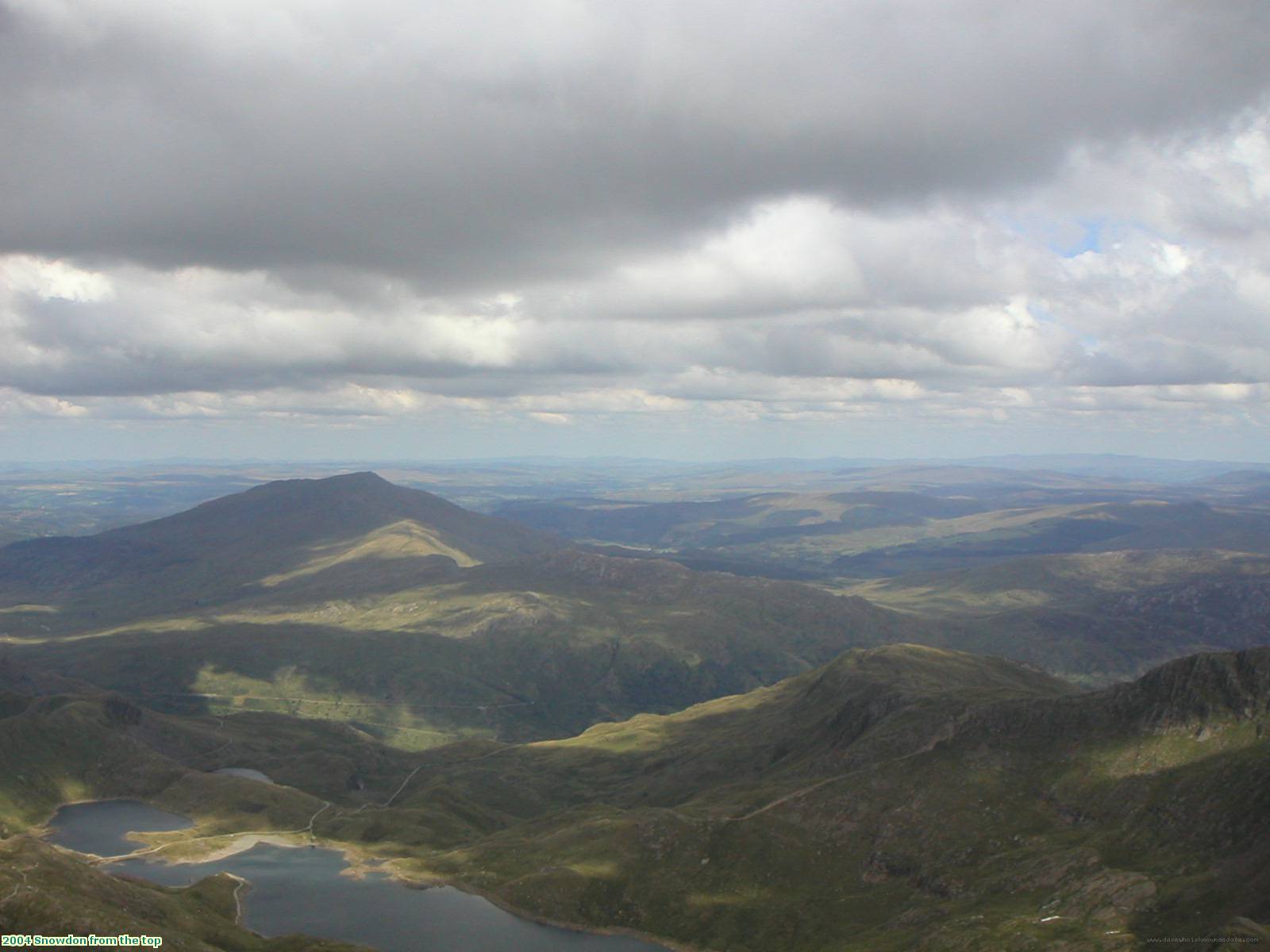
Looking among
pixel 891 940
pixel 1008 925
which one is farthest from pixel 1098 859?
pixel 891 940

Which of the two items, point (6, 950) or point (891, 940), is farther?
point (891, 940)

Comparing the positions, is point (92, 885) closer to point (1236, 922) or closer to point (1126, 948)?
point (1126, 948)

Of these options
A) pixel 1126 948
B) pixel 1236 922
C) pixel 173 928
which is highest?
pixel 1236 922

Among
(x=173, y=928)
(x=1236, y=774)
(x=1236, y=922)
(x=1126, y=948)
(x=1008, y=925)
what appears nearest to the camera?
(x=1236, y=922)

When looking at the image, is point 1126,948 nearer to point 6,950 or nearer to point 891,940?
point 891,940

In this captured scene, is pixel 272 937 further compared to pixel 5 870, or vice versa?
pixel 272 937

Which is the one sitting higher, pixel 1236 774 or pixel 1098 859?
pixel 1236 774

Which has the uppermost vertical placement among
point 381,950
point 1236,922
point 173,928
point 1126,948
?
point 1236,922

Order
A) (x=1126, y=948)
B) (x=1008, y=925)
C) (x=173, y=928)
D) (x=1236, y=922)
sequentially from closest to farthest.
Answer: (x=1236, y=922) < (x=1126, y=948) < (x=1008, y=925) < (x=173, y=928)

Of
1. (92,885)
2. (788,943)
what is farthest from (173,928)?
(788,943)
